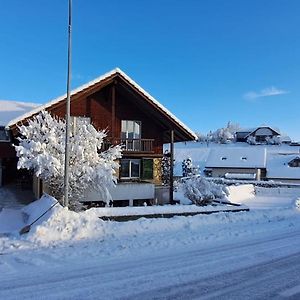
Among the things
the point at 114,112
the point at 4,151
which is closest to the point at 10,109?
the point at 4,151

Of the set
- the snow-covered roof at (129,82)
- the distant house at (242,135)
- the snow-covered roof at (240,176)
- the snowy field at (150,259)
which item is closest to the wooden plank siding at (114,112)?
the snow-covered roof at (129,82)

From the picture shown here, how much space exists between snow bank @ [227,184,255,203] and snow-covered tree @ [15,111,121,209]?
16668 mm

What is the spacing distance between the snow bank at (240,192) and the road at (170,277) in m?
23.0

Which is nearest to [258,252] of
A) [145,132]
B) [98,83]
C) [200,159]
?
[98,83]

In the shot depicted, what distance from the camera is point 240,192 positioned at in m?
36.0

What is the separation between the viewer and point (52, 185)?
1873 centimetres

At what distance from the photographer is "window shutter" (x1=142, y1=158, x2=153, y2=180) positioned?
26.9 metres

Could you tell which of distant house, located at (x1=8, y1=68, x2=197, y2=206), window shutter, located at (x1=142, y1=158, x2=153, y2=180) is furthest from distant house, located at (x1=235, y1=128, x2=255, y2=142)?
window shutter, located at (x1=142, y1=158, x2=153, y2=180)

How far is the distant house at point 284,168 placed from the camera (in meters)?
60.6

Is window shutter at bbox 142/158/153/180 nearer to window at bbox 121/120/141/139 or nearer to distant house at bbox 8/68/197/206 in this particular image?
distant house at bbox 8/68/197/206

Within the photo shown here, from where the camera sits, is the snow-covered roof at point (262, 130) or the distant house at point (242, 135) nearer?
the snow-covered roof at point (262, 130)

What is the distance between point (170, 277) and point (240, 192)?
28859 millimetres

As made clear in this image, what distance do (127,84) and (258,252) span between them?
1538 cm

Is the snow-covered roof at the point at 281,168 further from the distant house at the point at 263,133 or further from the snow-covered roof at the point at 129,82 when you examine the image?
the distant house at the point at 263,133
